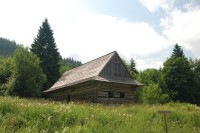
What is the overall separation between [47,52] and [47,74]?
434 cm

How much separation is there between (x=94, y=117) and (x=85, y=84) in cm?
1489

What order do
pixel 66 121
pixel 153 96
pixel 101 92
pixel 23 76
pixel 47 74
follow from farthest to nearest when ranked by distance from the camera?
pixel 153 96 < pixel 47 74 < pixel 23 76 < pixel 101 92 < pixel 66 121

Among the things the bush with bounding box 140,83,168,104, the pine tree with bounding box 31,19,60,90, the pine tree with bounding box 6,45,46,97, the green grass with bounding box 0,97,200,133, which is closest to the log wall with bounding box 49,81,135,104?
the pine tree with bounding box 6,45,46,97

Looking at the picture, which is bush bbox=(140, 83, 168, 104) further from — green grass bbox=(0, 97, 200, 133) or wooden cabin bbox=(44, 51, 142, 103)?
green grass bbox=(0, 97, 200, 133)

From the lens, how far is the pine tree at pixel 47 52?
4219 cm

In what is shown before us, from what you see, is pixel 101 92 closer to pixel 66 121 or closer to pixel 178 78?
pixel 66 121

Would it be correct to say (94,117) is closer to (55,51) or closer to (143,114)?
(143,114)

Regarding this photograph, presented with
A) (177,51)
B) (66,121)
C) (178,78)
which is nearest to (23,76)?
(66,121)

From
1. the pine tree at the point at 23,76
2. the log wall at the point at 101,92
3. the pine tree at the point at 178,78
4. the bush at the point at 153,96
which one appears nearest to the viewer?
the log wall at the point at 101,92

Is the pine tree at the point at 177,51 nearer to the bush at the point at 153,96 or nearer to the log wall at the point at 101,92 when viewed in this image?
the bush at the point at 153,96

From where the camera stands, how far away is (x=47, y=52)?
143 ft

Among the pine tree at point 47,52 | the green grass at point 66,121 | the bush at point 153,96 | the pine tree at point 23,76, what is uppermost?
the pine tree at point 47,52

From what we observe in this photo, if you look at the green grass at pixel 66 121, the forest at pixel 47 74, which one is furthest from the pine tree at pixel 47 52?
the green grass at pixel 66 121

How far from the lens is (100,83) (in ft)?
80.5
